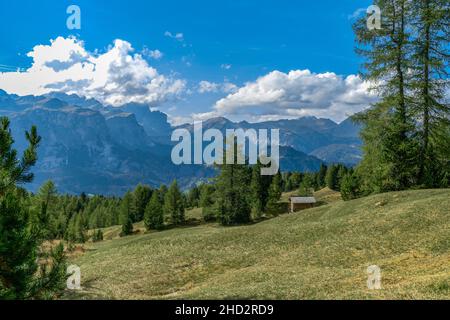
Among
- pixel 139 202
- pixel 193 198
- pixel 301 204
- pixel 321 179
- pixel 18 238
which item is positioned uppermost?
pixel 321 179

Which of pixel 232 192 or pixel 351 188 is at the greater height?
pixel 351 188

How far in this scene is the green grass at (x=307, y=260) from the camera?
20297mm

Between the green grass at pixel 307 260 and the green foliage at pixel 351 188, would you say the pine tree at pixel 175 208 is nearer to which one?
the green foliage at pixel 351 188

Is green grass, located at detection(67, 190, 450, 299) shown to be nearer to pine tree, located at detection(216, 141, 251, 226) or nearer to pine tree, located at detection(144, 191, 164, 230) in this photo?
pine tree, located at detection(216, 141, 251, 226)

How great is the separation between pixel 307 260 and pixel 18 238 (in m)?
21.9

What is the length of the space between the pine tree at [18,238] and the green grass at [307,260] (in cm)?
807

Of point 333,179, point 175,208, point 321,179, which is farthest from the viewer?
point 321,179

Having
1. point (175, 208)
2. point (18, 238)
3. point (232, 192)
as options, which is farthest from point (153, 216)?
point (18, 238)

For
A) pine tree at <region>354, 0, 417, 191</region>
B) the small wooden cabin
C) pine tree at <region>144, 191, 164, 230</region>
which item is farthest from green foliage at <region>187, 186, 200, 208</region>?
pine tree at <region>354, 0, 417, 191</region>

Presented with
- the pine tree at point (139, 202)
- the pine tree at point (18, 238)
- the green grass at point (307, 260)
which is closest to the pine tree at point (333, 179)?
the pine tree at point (139, 202)

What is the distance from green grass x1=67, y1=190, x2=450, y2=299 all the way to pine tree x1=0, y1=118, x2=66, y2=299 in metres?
8.07

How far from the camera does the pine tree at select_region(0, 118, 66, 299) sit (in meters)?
14.2

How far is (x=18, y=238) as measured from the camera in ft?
46.8

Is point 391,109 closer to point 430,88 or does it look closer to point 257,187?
point 430,88
